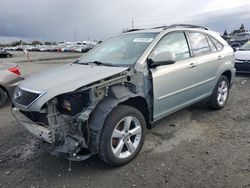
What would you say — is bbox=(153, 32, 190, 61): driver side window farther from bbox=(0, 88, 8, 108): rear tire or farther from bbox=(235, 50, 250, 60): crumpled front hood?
bbox=(235, 50, 250, 60): crumpled front hood

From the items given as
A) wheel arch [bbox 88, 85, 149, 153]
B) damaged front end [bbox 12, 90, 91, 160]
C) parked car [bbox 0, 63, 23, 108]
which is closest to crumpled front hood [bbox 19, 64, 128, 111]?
damaged front end [bbox 12, 90, 91, 160]

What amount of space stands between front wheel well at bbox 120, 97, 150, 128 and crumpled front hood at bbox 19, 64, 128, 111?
0.46 metres

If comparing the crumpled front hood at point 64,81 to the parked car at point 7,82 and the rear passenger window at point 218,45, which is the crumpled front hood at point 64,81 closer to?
the rear passenger window at point 218,45

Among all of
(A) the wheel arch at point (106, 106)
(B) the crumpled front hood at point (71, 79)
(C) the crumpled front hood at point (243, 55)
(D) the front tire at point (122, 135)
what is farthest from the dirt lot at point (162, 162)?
(C) the crumpled front hood at point (243, 55)

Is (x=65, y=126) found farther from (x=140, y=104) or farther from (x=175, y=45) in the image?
(x=175, y=45)

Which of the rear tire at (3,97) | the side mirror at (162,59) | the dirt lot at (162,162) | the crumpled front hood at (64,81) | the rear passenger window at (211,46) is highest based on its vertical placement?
the rear passenger window at (211,46)

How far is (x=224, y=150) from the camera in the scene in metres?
3.68

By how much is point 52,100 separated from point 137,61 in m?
1.31

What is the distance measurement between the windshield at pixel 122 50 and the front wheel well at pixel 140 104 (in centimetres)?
52

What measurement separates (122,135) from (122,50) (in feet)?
4.93

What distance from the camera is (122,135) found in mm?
3281

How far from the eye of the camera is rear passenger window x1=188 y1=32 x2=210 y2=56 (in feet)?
14.8

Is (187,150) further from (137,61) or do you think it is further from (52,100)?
(52,100)

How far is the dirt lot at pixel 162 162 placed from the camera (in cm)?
303
